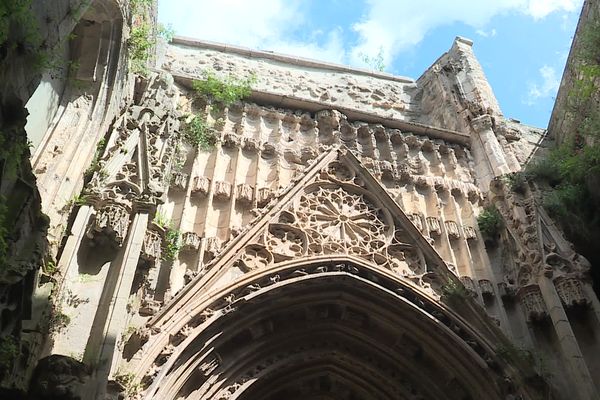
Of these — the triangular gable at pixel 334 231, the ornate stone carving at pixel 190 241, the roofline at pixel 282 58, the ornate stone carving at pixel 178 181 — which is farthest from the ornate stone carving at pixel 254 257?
the roofline at pixel 282 58

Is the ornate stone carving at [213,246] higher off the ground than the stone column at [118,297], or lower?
higher

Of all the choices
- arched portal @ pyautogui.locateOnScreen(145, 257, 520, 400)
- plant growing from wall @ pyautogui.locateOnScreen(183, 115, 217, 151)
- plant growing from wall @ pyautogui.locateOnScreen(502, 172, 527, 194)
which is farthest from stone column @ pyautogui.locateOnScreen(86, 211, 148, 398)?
plant growing from wall @ pyautogui.locateOnScreen(502, 172, 527, 194)

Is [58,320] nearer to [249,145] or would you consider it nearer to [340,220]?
[340,220]

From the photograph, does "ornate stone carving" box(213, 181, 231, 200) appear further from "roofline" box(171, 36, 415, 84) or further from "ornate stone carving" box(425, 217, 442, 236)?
"roofline" box(171, 36, 415, 84)

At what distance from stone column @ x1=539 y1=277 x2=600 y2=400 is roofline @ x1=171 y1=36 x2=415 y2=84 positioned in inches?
317

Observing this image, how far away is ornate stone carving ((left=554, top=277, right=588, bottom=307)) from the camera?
8477mm

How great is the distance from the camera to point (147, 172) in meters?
7.72

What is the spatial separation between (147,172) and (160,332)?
1973 mm

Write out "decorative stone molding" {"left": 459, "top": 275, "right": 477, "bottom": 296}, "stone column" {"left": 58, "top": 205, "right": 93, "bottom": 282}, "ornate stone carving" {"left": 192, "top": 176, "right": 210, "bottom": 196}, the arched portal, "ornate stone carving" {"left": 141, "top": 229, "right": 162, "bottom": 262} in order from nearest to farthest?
"stone column" {"left": 58, "top": 205, "right": 93, "bottom": 282} < "ornate stone carving" {"left": 141, "top": 229, "right": 162, "bottom": 262} < the arched portal < "decorative stone molding" {"left": 459, "top": 275, "right": 477, "bottom": 296} < "ornate stone carving" {"left": 192, "top": 176, "right": 210, "bottom": 196}

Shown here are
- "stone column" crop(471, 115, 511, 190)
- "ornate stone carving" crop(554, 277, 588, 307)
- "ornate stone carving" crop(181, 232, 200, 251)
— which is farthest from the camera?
"stone column" crop(471, 115, 511, 190)

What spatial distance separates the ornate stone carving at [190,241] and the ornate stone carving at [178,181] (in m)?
0.99

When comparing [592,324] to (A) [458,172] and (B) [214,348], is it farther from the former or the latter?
(B) [214,348]

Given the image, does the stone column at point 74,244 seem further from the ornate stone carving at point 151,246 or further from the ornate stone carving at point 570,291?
the ornate stone carving at point 570,291

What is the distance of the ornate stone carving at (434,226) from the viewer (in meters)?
10.3
